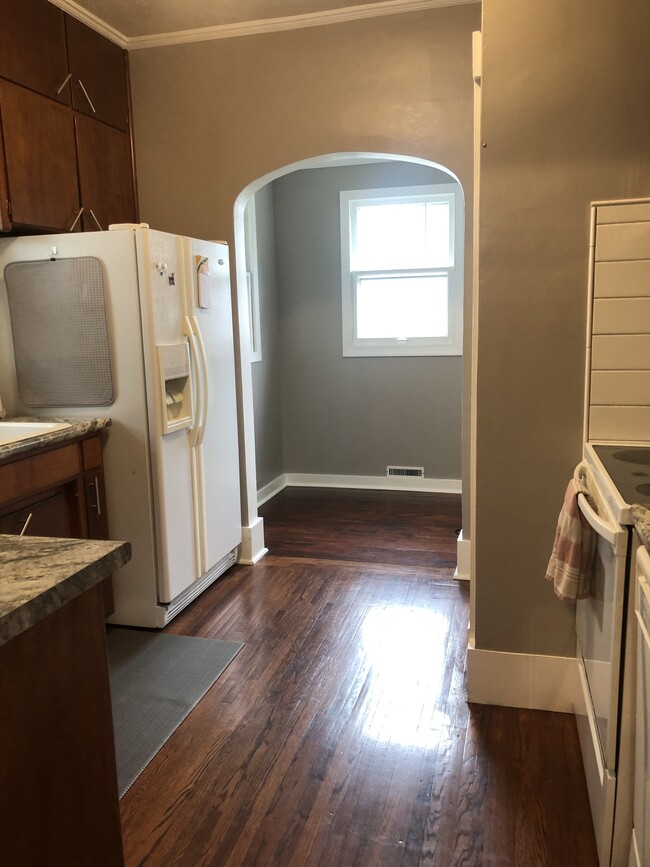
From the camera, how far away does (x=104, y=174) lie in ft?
10.3

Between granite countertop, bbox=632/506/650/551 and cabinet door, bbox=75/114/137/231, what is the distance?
2.64 meters

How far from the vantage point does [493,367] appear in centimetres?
210

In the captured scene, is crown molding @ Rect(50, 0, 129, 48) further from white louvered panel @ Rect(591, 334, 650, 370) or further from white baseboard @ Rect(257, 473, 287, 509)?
white baseboard @ Rect(257, 473, 287, 509)

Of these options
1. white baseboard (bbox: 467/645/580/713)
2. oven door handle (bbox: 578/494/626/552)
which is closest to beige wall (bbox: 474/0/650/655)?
white baseboard (bbox: 467/645/580/713)

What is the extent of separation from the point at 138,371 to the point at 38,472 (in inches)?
22.4

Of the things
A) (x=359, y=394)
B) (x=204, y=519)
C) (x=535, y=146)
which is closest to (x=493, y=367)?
(x=535, y=146)

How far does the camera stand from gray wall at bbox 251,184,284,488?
488cm

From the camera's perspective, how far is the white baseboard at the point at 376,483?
5043mm

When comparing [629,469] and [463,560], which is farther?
[463,560]

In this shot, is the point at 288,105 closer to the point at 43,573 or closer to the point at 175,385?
the point at 175,385

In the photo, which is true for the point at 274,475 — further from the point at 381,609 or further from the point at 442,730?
the point at 442,730

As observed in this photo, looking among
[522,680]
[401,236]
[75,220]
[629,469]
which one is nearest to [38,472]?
[75,220]

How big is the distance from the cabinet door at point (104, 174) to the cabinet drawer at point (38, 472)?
1.15 m

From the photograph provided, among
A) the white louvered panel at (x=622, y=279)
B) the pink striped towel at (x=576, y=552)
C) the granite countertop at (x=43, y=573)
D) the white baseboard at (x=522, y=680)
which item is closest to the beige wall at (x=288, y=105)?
the white louvered panel at (x=622, y=279)
